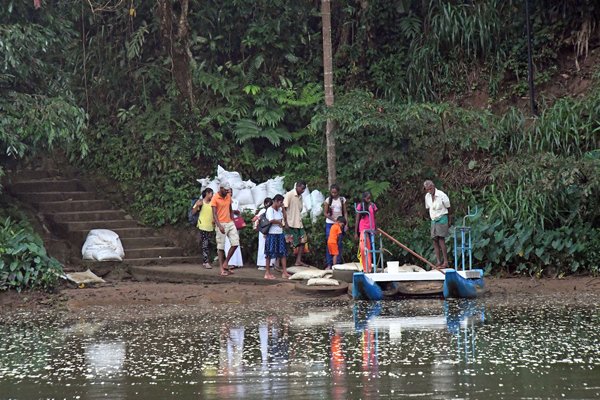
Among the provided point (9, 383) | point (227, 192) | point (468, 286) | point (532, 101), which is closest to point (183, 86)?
point (227, 192)

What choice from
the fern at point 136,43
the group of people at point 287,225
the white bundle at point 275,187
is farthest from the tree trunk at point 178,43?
the group of people at point 287,225

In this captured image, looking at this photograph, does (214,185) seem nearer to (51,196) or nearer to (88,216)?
(88,216)

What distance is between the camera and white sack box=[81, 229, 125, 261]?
64.7 feet

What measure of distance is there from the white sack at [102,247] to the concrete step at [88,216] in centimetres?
102

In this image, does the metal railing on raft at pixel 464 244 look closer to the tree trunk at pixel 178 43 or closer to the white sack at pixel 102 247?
the white sack at pixel 102 247

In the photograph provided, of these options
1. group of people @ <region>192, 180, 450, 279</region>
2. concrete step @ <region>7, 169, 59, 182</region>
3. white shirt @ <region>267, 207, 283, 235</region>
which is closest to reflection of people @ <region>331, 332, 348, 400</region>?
group of people @ <region>192, 180, 450, 279</region>

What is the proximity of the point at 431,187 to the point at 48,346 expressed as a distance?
6.72 m

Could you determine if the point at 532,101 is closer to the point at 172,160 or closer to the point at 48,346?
the point at 172,160

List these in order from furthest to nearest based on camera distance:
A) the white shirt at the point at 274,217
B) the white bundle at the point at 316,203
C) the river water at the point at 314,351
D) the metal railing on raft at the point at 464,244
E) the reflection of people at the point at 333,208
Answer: the white bundle at the point at 316,203 < the reflection of people at the point at 333,208 < the white shirt at the point at 274,217 < the metal railing on raft at the point at 464,244 < the river water at the point at 314,351

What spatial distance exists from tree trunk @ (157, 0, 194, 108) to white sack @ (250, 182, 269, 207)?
8.64 ft

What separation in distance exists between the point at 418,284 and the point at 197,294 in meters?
3.15

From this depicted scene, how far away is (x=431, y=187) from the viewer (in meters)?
17.6

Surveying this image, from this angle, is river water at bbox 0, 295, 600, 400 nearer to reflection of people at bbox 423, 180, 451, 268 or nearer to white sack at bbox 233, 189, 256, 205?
reflection of people at bbox 423, 180, 451, 268

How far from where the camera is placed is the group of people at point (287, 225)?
702 inches
